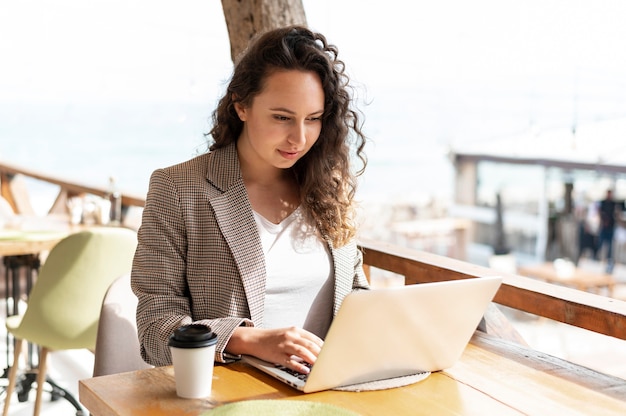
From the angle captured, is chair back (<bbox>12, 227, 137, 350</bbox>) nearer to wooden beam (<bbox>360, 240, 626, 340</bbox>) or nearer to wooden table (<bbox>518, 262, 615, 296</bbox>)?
wooden beam (<bbox>360, 240, 626, 340</bbox>)

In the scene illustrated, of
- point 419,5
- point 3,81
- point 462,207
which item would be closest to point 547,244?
point 462,207

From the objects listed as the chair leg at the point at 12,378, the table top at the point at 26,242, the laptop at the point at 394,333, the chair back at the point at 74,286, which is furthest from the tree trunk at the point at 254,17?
the laptop at the point at 394,333

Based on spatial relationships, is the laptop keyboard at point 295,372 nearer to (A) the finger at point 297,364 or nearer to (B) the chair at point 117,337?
(A) the finger at point 297,364

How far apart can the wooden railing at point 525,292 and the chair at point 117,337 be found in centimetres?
70

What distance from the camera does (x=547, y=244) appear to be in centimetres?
1582

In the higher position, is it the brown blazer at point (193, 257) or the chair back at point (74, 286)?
the brown blazer at point (193, 257)

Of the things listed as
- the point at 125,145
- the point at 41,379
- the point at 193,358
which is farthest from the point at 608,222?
the point at 125,145

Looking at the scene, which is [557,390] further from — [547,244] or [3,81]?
[3,81]

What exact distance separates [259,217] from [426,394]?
22.6 inches

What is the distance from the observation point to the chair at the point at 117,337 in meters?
1.78

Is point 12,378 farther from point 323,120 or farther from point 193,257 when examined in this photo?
point 323,120

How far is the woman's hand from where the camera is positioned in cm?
134

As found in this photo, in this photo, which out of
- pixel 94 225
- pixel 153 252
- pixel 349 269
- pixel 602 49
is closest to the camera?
pixel 153 252

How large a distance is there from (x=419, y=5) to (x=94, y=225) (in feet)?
96.7
